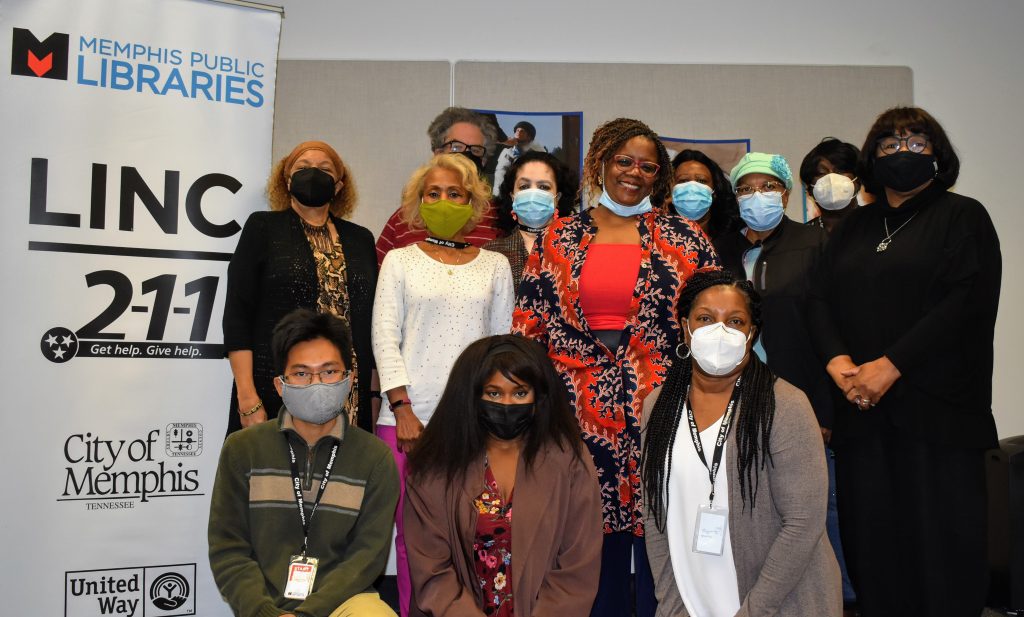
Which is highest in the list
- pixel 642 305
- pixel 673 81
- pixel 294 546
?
pixel 673 81

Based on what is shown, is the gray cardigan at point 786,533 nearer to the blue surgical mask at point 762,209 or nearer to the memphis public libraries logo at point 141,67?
the blue surgical mask at point 762,209

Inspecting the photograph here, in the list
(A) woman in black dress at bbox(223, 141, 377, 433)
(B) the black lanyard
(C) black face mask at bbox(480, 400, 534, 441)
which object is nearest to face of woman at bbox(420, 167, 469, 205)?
(B) the black lanyard

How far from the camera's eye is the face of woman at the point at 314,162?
3209 millimetres

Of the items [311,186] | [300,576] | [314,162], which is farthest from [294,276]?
[300,576]

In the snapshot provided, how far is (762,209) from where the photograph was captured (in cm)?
333

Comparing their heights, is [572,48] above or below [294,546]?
above

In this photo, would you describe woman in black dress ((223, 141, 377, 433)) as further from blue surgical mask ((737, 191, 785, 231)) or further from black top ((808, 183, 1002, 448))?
black top ((808, 183, 1002, 448))

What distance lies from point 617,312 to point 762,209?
98 centimetres

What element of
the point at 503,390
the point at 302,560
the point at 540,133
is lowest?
the point at 302,560

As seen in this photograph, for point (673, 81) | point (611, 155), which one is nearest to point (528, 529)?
point (611, 155)

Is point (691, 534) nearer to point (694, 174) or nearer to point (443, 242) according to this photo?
point (443, 242)

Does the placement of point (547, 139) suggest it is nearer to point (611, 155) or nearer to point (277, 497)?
point (611, 155)

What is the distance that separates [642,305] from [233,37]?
201cm

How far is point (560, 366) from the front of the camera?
2.72 m
